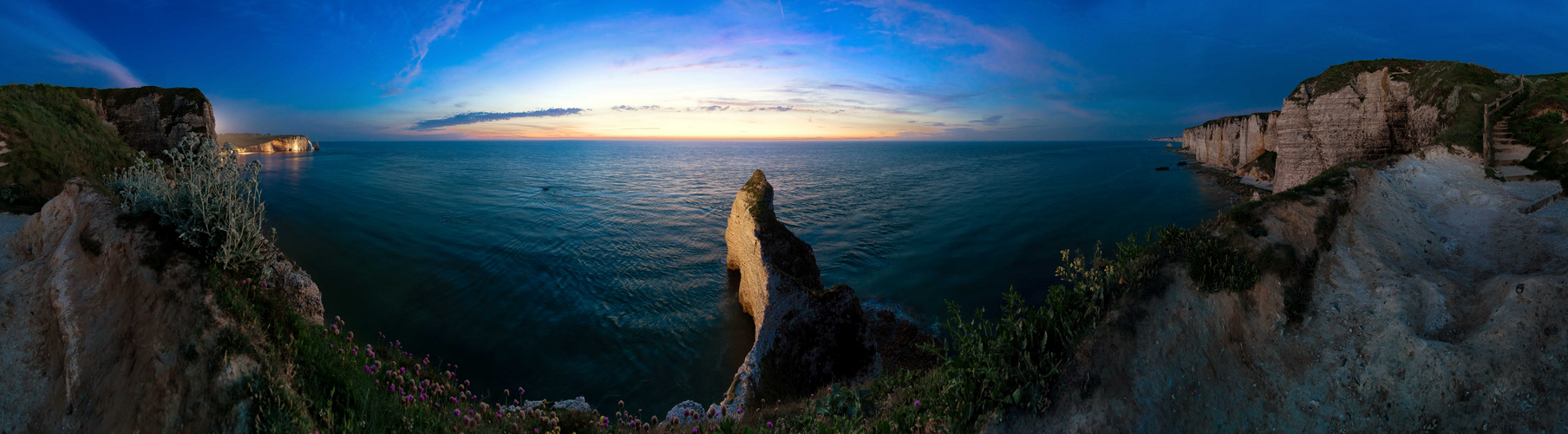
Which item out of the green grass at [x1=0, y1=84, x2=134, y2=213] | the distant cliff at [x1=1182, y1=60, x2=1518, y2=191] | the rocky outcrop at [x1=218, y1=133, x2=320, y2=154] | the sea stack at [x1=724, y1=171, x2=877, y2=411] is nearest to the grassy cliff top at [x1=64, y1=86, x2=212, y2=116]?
the green grass at [x1=0, y1=84, x2=134, y2=213]

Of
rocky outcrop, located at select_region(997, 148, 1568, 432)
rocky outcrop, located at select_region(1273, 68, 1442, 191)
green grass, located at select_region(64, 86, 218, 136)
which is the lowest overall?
rocky outcrop, located at select_region(997, 148, 1568, 432)

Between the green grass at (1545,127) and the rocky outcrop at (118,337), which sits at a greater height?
the green grass at (1545,127)

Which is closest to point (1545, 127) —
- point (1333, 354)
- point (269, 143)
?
point (1333, 354)

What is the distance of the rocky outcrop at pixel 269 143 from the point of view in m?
123

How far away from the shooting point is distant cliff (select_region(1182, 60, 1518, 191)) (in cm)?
1731

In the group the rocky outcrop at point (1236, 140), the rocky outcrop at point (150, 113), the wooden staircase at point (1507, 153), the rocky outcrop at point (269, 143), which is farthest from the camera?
the rocky outcrop at point (269, 143)

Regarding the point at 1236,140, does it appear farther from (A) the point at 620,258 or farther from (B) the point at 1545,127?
(A) the point at 620,258

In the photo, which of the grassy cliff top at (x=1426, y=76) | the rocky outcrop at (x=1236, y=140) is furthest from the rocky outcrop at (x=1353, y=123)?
the rocky outcrop at (x=1236, y=140)

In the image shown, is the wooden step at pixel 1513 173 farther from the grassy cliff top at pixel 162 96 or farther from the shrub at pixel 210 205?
the grassy cliff top at pixel 162 96

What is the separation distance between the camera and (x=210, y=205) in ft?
19.8

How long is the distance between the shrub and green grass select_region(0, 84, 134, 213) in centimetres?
877

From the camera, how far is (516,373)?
1452 cm

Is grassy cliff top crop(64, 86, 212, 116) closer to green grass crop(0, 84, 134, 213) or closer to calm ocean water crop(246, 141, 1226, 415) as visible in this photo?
green grass crop(0, 84, 134, 213)

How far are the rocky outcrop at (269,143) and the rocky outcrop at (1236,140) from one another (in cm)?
18299
